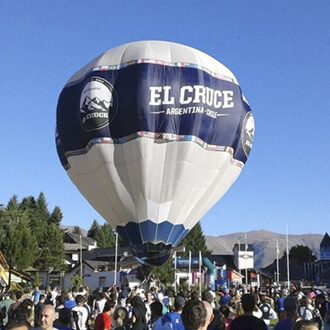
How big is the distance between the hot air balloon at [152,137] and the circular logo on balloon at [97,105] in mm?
35

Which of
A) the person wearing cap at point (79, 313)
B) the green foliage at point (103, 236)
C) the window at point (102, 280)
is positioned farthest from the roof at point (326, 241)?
the person wearing cap at point (79, 313)

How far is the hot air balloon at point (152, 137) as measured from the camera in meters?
20.1

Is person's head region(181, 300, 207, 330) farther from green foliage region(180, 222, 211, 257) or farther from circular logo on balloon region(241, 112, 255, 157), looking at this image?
green foliage region(180, 222, 211, 257)

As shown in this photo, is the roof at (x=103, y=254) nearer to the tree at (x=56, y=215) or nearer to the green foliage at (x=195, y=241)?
the green foliage at (x=195, y=241)

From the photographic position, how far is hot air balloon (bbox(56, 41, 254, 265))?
2006 cm

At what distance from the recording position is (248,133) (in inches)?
893

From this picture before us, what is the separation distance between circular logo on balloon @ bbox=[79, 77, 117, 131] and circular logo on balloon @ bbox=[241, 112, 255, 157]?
5180 mm

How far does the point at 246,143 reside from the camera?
891 inches

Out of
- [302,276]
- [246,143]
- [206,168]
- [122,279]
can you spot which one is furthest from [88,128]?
[302,276]

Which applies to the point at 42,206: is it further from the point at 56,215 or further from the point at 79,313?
the point at 79,313

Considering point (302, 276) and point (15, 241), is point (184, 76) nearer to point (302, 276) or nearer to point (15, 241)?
point (15, 241)

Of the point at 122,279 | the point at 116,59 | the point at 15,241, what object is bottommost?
the point at 122,279

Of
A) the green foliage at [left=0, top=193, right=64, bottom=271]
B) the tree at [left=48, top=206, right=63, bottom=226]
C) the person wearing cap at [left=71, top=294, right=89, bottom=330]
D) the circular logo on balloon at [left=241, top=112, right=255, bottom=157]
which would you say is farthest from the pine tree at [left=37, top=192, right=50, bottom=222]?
the person wearing cap at [left=71, top=294, right=89, bottom=330]

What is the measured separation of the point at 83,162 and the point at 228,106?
18.5ft
